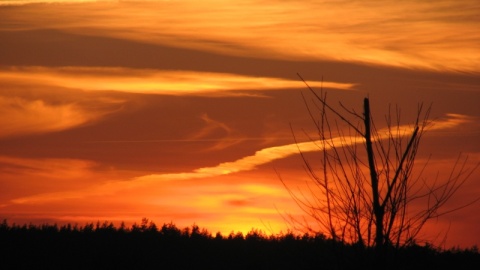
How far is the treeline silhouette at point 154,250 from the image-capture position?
28422mm

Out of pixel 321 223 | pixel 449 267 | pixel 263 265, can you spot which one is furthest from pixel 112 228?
pixel 321 223

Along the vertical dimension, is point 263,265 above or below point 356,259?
above

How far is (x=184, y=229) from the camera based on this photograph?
31.7 meters

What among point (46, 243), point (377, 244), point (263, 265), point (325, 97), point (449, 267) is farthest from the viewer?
point (46, 243)

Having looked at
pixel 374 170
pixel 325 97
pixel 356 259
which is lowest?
pixel 356 259

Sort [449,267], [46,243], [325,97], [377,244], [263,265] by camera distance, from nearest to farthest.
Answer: [377,244] < [325,97] < [449,267] < [263,265] < [46,243]

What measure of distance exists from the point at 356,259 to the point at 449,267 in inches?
650

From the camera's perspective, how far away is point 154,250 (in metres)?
30.5

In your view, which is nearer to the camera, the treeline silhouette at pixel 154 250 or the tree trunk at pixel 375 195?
the tree trunk at pixel 375 195

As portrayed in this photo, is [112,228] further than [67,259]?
Yes

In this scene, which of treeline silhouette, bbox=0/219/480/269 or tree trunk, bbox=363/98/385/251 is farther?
treeline silhouette, bbox=0/219/480/269

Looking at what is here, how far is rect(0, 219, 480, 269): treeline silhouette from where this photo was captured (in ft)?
93.2

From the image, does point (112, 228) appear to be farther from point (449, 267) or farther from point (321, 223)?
point (321, 223)

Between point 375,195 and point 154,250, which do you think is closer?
point 375,195
